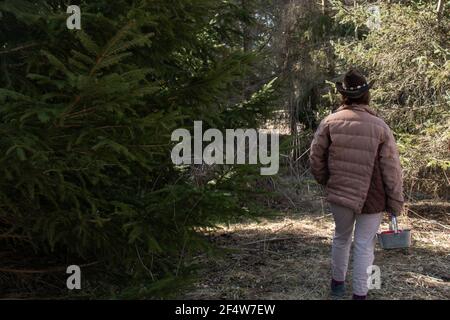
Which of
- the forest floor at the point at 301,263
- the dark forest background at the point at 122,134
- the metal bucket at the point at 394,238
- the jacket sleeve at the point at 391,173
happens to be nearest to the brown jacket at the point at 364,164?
the jacket sleeve at the point at 391,173

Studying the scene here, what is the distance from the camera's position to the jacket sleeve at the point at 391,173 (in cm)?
387

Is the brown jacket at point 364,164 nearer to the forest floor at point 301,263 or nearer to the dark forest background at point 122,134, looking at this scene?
A: the dark forest background at point 122,134

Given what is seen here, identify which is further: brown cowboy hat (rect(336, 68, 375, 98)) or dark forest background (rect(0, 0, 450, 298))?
brown cowboy hat (rect(336, 68, 375, 98))

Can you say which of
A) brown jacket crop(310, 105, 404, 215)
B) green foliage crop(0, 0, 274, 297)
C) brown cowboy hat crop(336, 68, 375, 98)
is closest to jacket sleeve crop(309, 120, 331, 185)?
brown jacket crop(310, 105, 404, 215)

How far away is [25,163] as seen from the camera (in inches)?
112

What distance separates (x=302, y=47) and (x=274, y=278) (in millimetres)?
5559

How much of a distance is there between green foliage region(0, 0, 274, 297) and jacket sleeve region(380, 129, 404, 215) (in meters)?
1.01

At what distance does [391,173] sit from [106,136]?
2.17 m

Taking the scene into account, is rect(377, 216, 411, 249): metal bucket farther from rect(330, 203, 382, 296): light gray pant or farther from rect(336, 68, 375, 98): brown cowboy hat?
rect(336, 68, 375, 98): brown cowboy hat

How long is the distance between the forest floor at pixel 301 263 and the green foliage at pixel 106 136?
64cm

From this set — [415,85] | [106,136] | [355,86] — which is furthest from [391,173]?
[415,85]

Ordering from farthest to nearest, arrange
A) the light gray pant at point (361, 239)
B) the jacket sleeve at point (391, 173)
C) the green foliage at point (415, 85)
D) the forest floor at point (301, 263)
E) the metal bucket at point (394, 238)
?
the green foliage at point (415, 85) → the metal bucket at point (394, 238) → the forest floor at point (301, 263) → the light gray pant at point (361, 239) → the jacket sleeve at point (391, 173)

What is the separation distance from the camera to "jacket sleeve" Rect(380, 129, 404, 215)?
3.87m
